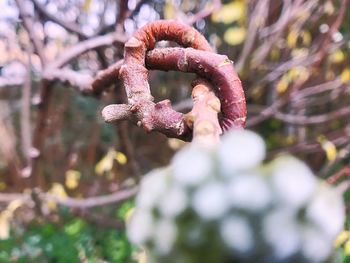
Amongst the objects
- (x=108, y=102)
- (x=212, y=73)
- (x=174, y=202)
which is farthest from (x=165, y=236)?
(x=108, y=102)

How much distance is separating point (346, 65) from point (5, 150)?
4.92 feet

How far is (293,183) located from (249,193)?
0.06ft

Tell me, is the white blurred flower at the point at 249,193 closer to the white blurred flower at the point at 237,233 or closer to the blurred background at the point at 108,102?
the white blurred flower at the point at 237,233

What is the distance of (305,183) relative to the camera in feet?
0.69

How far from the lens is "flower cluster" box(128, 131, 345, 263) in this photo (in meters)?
0.20

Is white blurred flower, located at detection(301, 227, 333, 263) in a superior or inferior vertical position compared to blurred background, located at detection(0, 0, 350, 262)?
inferior

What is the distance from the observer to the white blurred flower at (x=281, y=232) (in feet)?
0.66

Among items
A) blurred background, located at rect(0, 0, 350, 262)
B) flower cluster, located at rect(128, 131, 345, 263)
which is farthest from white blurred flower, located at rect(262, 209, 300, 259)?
blurred background, located at rect(0, 0, 350, 262)

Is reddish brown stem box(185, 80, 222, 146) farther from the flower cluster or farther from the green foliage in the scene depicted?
the green foliage

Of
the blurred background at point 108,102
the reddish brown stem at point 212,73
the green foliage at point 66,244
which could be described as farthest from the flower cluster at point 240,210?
the green foliage at point 66,244

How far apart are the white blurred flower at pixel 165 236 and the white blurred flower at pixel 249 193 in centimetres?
2

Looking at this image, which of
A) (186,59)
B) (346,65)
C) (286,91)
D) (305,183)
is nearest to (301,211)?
(305,183)

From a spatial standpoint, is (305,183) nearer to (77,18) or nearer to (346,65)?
(77,18)

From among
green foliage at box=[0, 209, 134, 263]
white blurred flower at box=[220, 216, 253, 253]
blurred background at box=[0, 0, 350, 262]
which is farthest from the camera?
green foliage at box=[0, 209, 134, 263]
